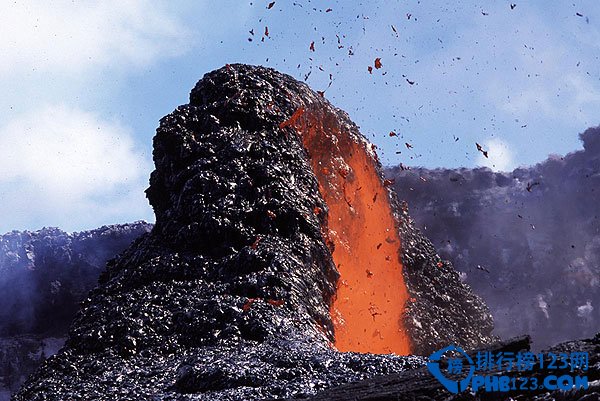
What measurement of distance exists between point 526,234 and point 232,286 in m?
50.8

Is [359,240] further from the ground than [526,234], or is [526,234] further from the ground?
[526,234]

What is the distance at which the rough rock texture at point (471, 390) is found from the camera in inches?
359

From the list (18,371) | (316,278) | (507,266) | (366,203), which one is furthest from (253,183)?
(507,266)

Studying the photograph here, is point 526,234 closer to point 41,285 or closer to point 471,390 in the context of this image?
point 41,285

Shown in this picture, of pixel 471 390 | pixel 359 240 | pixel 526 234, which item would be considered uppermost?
pixel 526 234

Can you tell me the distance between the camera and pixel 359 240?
2605 centimetres

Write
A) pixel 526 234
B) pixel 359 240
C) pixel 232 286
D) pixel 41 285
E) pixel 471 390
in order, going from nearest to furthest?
1. pixel 471 390
2. pixel 232 286
3. pixel 359 240
4. pixel 41 285
5. pixel 526 234

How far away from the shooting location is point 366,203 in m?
27.4

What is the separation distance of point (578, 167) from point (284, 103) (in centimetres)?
5023

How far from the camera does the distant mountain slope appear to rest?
6109 cm

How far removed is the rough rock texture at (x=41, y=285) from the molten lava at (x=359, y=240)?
25874mm

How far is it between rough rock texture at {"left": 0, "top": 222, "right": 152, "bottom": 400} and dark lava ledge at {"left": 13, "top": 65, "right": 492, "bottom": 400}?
2689 centimetres

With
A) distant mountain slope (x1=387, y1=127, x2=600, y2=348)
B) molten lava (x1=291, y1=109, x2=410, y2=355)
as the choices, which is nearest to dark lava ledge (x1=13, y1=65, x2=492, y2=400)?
molten lava (x1=291, y1=109, x2=410, y2=355)

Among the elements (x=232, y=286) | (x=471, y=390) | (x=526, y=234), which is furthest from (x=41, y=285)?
(x=471, y=390)
